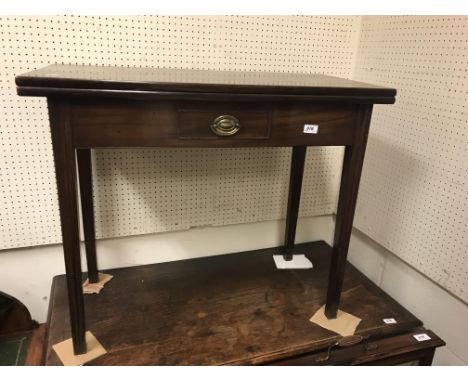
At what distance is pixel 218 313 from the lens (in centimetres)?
118

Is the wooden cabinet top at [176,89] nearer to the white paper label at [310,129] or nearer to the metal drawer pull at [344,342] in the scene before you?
the white paper label at [310,129]

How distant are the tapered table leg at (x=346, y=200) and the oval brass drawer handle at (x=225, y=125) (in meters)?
0.32

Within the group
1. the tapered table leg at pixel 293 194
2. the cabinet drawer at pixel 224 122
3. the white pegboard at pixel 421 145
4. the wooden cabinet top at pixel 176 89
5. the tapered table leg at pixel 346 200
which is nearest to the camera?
the wooden cabinet top at pixel 176 89

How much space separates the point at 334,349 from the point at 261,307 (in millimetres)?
250

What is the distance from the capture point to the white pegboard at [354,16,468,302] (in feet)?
3.64

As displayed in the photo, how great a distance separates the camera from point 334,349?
1075 mm

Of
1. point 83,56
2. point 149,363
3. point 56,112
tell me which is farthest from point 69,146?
point 149,363

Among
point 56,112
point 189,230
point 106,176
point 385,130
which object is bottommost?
point 189,230

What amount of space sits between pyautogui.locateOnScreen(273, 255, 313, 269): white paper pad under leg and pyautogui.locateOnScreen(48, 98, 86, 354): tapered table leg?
2.44 feet

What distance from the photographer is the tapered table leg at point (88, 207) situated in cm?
117

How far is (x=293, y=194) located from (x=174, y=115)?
690 millimetres

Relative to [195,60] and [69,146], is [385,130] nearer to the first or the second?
[195,60]

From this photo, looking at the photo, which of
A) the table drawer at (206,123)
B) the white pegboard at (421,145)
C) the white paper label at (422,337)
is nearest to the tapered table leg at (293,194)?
the white pegboard at (421,145)

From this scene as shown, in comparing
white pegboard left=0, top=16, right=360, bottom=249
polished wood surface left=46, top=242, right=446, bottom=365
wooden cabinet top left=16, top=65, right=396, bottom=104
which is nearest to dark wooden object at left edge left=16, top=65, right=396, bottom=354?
wooden cabinet top left=16, top=65, right=396, bottom=104
